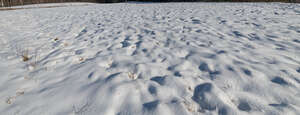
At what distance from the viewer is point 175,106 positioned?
5.39 feet

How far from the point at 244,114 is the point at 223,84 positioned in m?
0.51

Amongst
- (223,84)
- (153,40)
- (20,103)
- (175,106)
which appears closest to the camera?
(175,106)

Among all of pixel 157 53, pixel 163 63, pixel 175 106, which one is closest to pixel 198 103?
pixel 175 106

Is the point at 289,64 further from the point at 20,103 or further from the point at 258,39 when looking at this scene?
the point at 20,103

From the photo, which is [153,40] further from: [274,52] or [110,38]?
[274,52]

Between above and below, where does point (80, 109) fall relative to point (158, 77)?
below

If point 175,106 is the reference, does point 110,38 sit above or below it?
above

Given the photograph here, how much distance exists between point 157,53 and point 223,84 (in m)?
1.48

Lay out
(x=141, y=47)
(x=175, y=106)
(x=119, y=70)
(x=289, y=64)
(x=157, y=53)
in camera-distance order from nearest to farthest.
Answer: (x=175, y=106), (x=289, y=64), (x=119, y=70), (x=157, y=53), (x=141, y=47)

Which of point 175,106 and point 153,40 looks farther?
point 153,40

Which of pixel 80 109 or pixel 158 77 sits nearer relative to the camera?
pixel 80 109

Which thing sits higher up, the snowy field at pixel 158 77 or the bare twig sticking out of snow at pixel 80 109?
the snowy field at pixel 158 77

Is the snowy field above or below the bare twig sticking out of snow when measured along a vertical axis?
above

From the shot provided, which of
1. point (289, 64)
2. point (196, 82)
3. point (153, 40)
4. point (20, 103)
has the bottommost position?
point (20, 103)
